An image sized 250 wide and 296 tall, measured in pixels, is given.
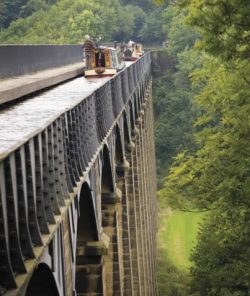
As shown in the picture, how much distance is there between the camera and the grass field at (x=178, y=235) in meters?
38.3

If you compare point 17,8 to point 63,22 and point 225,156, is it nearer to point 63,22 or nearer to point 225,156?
point 63,22

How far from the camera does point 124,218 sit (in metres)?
18.3

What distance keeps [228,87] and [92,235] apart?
674 centimetres

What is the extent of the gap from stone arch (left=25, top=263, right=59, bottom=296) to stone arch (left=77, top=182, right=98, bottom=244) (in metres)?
2.69

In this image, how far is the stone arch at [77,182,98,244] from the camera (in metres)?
8.68

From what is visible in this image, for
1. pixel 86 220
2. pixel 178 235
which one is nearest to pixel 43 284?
pixel 86 220

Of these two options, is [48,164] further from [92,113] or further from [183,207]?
[183,207]

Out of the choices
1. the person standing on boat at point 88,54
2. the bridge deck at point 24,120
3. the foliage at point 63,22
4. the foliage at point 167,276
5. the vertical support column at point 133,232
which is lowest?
the foliage at point 167,276

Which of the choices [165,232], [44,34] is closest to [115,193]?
[165,232]

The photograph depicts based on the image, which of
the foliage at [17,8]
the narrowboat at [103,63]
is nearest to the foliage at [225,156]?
the narrowboat at [103,63]

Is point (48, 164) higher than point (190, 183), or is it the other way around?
point (48, 164)

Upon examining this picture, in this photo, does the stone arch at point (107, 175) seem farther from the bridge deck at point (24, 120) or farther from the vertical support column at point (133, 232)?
the vertical support column at point (133, 232)

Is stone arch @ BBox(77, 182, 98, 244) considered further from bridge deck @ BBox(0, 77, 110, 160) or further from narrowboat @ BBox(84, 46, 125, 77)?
narrowboat @ BBox(84, 46, 125, 77)

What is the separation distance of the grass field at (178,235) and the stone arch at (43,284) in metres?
30.2
